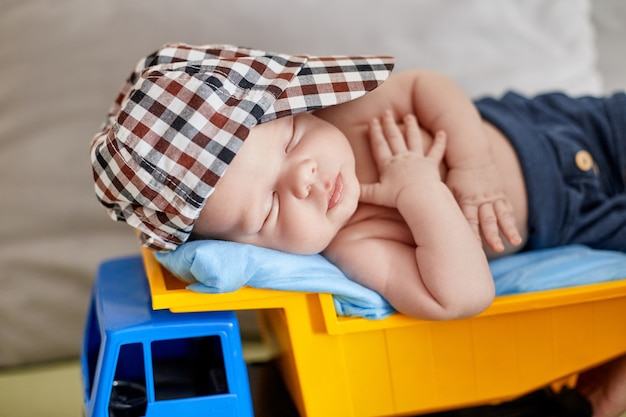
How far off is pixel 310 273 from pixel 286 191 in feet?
0.36

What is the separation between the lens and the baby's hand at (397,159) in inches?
40.0

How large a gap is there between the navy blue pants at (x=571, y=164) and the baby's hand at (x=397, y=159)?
0.60 ft

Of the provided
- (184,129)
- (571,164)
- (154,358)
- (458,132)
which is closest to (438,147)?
(458,132)

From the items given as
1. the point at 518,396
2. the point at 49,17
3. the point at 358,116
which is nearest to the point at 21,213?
the point at 49,17

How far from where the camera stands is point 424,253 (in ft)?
3.17

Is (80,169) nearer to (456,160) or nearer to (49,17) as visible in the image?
(49,17)

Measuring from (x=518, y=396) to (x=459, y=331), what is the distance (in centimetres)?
15

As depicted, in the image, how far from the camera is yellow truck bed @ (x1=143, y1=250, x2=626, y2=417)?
37.0 inches

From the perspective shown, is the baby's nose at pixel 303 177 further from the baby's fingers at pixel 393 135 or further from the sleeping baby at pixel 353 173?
the baby's fingers at pixel 393 135

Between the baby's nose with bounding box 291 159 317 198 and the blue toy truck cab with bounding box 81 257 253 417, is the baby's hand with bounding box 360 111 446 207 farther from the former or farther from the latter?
the blue toy truck cab with bounding box 81 257 253 417

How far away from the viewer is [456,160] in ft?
3.59

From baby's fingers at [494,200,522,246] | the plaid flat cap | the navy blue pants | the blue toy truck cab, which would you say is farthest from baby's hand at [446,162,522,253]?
the blue toy truck cab

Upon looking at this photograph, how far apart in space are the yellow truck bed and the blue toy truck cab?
0.04 meters

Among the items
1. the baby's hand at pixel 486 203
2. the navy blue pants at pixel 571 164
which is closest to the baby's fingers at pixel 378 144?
the baby's hand at pixel 486 203
